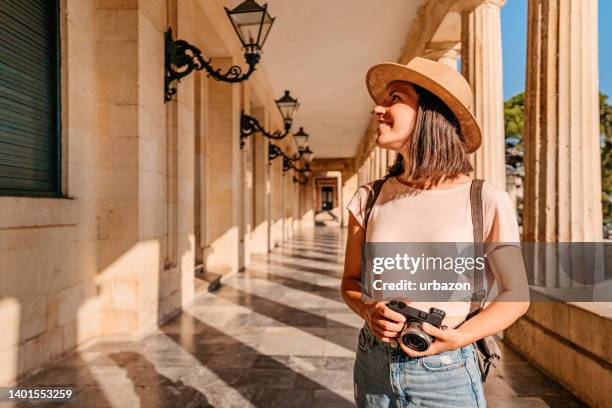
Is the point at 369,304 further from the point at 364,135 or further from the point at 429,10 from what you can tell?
the point at 364,135

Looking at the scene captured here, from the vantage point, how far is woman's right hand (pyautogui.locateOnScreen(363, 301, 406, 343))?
974mm

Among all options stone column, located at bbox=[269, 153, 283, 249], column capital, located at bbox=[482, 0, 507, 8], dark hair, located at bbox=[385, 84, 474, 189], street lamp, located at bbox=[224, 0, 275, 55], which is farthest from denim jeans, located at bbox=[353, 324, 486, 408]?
stone column, located at bbox=[269, 153, 283, 249]

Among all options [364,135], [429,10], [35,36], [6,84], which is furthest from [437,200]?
[364,135]

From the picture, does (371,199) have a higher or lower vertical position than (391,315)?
higher

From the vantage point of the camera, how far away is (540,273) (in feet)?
11.3

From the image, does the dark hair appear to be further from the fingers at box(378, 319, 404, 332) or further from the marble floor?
the marble floor

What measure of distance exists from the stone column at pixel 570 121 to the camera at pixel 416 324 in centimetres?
295

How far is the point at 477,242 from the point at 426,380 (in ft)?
1.26

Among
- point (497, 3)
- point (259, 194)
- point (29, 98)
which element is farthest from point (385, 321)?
point (259, 194)

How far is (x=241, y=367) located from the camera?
3277 mm

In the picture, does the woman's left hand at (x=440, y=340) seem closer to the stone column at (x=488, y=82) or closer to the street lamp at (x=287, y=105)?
the stone column at (x=488, y=82)

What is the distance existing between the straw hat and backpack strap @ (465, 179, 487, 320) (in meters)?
0.16

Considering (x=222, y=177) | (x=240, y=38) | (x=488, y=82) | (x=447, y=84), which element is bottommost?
(x=447, y=84)

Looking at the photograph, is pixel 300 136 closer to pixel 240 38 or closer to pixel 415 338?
pixel 240 38
